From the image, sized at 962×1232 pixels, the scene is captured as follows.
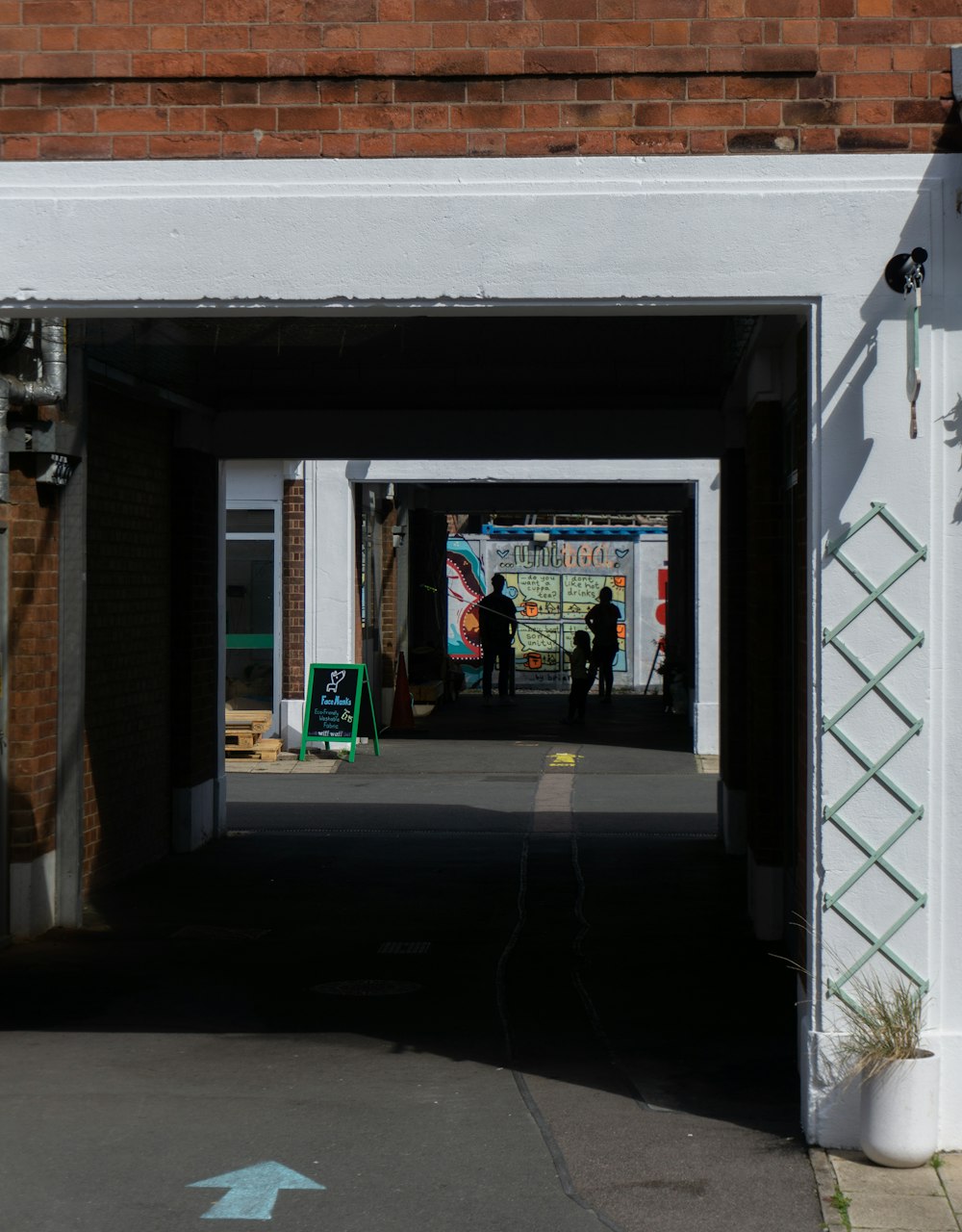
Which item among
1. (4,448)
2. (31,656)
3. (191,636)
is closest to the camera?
(4,448)

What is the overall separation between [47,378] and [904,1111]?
19.8 feet

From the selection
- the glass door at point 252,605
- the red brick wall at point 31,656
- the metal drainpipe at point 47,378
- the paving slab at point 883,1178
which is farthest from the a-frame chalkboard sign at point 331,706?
the paving slab at point 883,1178

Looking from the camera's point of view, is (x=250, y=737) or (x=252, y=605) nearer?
(x=250, y=737)

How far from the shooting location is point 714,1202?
5227 millimetres

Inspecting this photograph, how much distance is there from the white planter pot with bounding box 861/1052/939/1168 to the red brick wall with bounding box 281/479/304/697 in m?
14.4

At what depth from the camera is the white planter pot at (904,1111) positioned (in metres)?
5.39

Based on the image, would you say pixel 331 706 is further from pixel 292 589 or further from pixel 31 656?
pixel 31 656

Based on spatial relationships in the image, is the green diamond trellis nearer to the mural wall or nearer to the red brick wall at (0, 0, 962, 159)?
the red brick wall at (0, 0, 962, 159)

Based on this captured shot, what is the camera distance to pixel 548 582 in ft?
113

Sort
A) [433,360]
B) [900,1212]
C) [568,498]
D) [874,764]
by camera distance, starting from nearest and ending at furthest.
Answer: [900,1212], [874,764], [433,360], [568,498]

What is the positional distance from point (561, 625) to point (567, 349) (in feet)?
79.1

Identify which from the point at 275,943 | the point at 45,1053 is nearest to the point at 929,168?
the point at 45,1053

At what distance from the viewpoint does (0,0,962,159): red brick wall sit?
5773 mm

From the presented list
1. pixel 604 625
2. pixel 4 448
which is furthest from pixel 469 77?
pixel 604 625
